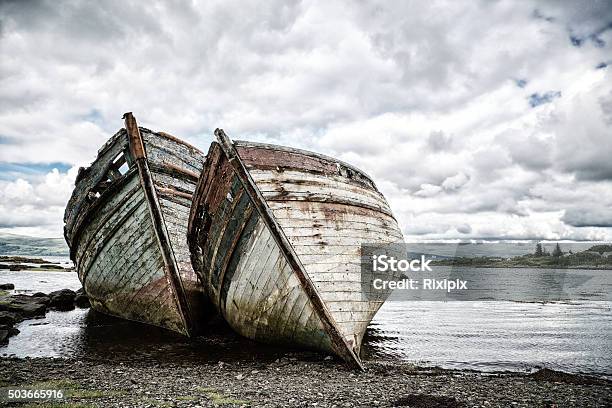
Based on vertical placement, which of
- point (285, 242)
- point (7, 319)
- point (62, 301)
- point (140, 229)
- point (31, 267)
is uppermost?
point (140, 229)

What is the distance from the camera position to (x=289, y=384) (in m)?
5.26

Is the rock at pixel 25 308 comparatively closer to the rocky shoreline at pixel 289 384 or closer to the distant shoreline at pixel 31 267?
the rocky shoreline at pixel 289 384

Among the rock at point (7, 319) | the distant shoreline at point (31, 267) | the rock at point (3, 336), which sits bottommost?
the rock at point (3, 336)

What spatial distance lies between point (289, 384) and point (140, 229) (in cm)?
480

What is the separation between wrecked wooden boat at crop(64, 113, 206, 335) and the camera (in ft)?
26.8

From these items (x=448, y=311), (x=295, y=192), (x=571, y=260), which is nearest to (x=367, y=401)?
(x=295, y=192)

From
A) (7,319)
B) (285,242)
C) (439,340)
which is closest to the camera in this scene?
(285,242)

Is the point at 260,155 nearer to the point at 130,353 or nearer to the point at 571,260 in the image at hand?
the point at 130,353

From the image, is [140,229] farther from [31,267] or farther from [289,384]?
[31,267]

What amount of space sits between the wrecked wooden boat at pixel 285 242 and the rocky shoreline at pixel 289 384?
2.05ft

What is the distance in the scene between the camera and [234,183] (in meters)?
A: 6.77

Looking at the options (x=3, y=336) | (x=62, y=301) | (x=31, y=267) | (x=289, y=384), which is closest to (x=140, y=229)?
(x=3, y=336)

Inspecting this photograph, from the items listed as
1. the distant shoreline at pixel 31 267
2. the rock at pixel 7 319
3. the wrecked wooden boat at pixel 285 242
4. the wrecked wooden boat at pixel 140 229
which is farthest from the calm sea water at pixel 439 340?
the distant shoreline at pixel 31 267

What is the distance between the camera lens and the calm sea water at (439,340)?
733 cm
